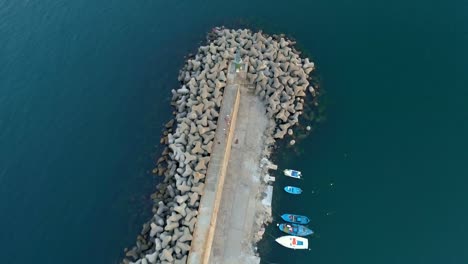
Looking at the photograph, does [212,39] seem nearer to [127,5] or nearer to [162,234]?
[127,5]

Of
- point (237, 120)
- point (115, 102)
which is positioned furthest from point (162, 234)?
point (115, 102)

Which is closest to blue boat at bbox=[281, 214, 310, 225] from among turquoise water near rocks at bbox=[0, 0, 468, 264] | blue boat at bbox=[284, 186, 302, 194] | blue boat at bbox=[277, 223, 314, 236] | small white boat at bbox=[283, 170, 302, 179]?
blue boat at bbox=[277, 223, 314, 236]

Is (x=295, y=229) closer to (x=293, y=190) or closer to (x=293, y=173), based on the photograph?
(x=293, y=190)

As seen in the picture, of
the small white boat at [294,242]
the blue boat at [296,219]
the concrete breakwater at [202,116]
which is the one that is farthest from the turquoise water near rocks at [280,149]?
the concrete breakwater at [202,116]

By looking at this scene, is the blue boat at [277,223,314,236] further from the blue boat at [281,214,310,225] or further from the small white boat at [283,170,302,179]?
the small white boat at [283,170,302,179]

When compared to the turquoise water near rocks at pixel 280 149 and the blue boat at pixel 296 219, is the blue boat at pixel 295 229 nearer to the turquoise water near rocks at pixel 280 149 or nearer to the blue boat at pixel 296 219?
the blue boat at pixel 296 219

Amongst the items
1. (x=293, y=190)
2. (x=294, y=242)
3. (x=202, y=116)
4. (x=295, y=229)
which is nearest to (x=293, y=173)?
(x=293, y=190)

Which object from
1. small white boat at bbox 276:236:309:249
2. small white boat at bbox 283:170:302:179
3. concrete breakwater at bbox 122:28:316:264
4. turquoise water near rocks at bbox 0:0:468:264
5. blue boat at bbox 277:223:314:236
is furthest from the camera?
small white boat at bbox 283:170:302:179
